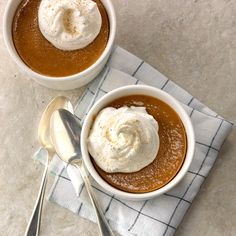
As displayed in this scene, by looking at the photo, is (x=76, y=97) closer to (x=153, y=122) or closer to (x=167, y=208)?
(x=153, y=122)

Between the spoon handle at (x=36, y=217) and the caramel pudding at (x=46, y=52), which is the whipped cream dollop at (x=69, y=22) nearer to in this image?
the caramel pudding at (x=46, y=52)

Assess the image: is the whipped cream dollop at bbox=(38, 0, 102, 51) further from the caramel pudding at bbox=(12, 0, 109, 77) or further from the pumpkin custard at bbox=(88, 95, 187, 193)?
the pumpkin custard at bbox=(88, 95, 187, 193)

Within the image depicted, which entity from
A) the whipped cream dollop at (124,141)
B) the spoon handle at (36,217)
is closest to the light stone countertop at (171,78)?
the spoon handle at (36,217)

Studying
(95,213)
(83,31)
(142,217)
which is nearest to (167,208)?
(142,217)

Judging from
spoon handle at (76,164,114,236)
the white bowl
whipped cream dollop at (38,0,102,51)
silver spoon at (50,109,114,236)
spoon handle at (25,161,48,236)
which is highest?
whipped cream dollop at (38,0,102,51)

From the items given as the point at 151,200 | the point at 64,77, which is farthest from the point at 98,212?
the point at 64,77

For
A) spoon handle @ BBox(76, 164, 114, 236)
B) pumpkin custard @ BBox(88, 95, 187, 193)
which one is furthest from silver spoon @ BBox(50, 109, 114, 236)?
pumpkin custard @ BBox(88, 95, 187, 193)
